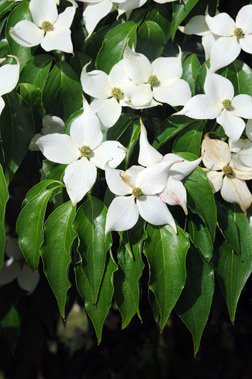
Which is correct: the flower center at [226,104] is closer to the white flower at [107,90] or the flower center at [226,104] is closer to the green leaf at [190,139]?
the green leaf at [190,139]

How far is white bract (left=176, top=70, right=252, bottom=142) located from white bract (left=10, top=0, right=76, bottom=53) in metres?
0.22

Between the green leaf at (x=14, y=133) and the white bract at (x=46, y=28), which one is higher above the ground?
the white bract at (x=46, y=28)

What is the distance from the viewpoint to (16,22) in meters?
1.00

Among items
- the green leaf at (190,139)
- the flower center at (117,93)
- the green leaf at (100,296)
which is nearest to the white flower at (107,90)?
the flower center at (117,93)

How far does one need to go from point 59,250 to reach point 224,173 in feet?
0.89

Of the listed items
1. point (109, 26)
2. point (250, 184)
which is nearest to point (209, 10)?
point (109, 26)

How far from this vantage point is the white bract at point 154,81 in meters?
0.91

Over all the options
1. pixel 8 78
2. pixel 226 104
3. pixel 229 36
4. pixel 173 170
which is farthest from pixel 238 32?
pixel 8 78

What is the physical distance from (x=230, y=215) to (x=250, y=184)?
11 centimetres

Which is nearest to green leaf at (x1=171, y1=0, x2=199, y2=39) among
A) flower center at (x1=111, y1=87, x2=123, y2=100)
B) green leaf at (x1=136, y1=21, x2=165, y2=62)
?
green leaf at (x1=136, y1=21, x2=165, y2=62)

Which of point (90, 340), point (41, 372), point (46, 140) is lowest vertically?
point (90, 340)

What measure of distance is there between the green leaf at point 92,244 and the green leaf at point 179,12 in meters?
0.33

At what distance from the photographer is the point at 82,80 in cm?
90

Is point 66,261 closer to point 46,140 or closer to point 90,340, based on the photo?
point 46,140
